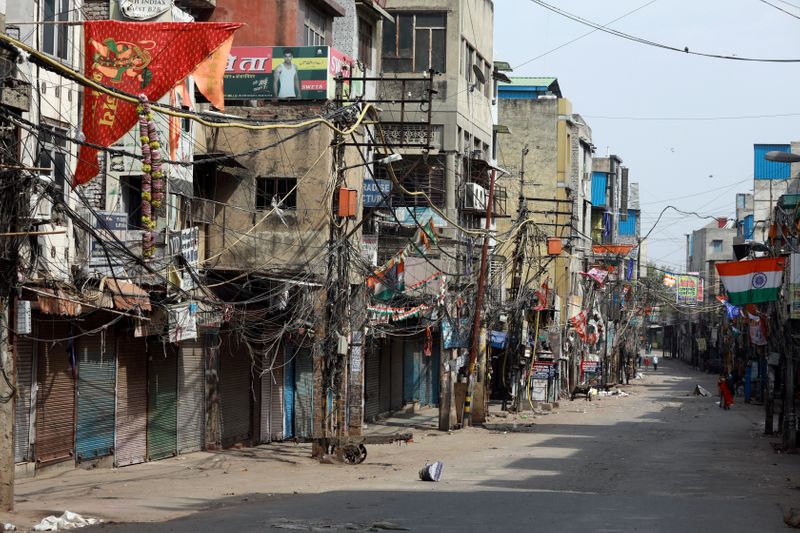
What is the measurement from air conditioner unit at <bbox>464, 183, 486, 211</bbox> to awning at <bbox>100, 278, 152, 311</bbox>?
27327 mm

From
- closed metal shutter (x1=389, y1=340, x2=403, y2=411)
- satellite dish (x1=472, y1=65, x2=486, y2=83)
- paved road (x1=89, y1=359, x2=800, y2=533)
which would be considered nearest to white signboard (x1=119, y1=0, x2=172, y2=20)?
paved road (x1=89, y1=359, x2=800, y2=533)

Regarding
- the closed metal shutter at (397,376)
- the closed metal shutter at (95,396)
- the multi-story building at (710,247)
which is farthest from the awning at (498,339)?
the multi-story building at (710,247)

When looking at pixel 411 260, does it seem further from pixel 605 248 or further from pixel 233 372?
pixel 605 248

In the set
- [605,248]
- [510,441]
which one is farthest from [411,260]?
[605,248]

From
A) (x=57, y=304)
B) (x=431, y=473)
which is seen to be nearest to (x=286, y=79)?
(x=57, y=304)

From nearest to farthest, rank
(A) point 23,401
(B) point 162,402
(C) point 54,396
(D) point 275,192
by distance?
(A) point 23,401
(C) point 54,396
(B) point 162,402
(D) point 275,192

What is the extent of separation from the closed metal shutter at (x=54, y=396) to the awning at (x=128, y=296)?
1171 millimetres

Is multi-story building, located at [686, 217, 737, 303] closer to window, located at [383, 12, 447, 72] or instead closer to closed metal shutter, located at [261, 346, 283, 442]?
window, located at [383, 12, 447, 72]

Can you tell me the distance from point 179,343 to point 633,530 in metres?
15.2

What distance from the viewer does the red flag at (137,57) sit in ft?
55.5

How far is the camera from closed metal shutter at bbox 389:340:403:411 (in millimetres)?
47219

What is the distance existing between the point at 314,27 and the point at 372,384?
545 inches

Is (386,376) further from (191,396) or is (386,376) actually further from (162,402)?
(162,402)

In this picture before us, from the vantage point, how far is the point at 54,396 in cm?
2283
